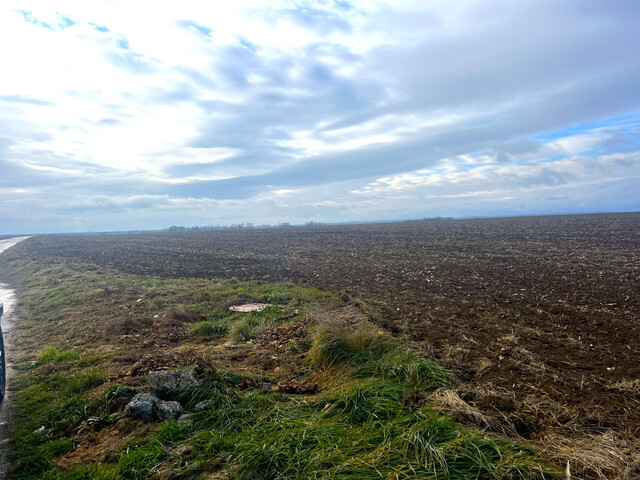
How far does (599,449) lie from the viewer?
3.72 metres

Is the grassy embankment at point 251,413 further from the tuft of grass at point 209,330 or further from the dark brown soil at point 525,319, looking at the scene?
the dark brown soil at point 525,319

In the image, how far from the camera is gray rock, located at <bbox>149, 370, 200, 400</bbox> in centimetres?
534

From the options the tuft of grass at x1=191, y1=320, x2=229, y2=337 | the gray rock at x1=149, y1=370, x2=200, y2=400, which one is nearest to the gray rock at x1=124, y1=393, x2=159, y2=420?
the gray rock at x1=149, y1=370, x2=200, y2=400

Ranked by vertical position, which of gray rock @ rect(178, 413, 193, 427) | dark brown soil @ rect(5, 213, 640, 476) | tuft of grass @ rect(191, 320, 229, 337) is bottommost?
tuft of grass @ rect(191, 320, 229, 337)

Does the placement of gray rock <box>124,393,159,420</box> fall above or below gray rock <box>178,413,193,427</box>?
above

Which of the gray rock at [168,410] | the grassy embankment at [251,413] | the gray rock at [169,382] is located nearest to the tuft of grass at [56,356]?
the grassy embankment at [251,413]

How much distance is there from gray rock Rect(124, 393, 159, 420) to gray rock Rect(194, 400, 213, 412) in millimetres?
577

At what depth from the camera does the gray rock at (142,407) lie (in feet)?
16.1

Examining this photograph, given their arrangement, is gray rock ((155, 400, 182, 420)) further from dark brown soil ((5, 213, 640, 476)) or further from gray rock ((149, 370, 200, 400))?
dark brown soil ((5, 213, 640, 476))

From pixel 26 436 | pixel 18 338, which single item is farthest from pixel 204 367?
pixel 18 338

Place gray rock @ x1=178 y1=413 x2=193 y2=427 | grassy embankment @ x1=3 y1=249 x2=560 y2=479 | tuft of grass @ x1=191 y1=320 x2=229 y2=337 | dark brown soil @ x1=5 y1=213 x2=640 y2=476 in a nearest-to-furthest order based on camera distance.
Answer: grassy embankment @ x1=3 y1=249 x2=560 y2=479
gray rock @ x1=178 y1=413 x2=193 y2=427
dark brown soil @ x1=5 y1=213 x2=640 y2=476
tuft of grass @ x1=191 y1=320 x2=229 y2=337

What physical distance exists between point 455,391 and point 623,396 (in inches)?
92.8

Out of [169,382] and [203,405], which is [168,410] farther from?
[169,382]

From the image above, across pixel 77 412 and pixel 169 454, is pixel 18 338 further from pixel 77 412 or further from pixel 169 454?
pixel 169 454
